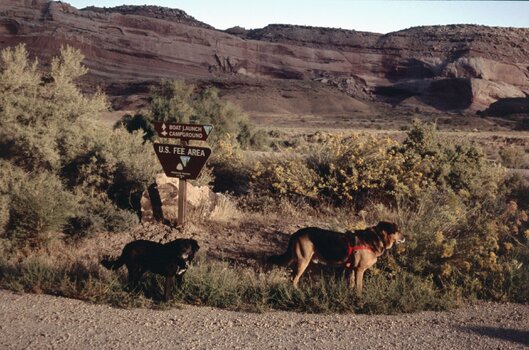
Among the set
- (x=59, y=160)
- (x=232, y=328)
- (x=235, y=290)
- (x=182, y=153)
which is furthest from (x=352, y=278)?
(x=59, y=160)

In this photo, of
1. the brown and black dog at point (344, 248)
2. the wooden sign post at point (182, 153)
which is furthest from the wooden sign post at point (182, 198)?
the brown and black dog at point (344, 248)

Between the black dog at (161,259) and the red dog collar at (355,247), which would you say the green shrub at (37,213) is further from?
the red dog collar at (355,247)

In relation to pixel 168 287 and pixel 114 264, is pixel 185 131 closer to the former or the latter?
pixel 114 264

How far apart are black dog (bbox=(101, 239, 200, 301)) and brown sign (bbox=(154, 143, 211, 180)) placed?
75.1 inches

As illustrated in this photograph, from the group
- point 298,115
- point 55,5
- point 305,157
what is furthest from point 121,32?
point 305,157

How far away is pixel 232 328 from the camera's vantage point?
618 centimetres

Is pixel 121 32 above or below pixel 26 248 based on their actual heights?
above

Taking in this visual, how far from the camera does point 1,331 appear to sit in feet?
19.3

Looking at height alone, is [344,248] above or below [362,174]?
below

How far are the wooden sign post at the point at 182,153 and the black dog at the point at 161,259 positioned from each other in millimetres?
1921

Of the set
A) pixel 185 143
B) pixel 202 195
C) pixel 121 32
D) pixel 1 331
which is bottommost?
pixel 1 331

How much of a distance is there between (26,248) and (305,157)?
18.4ft

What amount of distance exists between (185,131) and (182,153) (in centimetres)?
33

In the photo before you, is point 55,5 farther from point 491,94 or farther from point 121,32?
point 491,94
